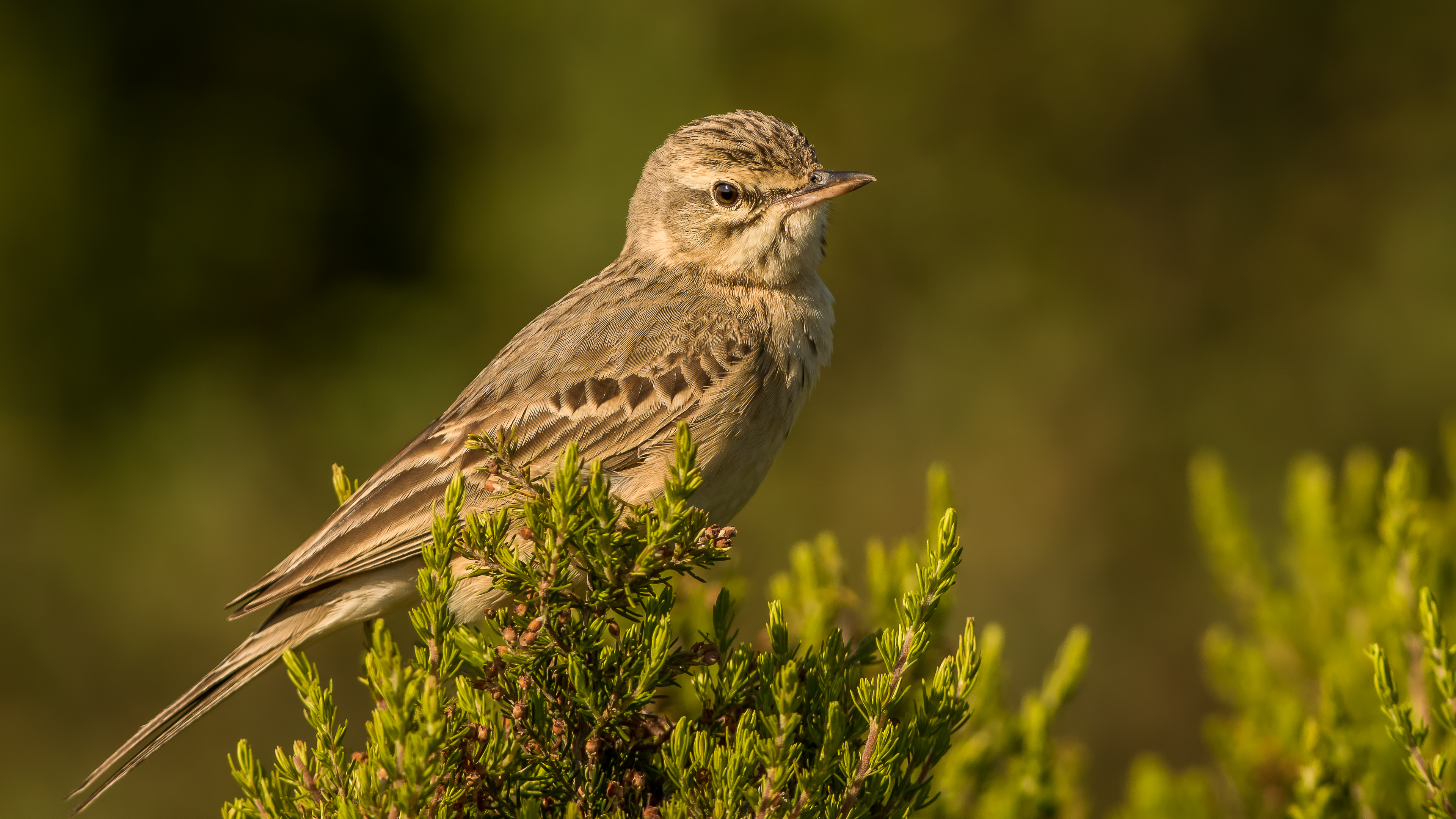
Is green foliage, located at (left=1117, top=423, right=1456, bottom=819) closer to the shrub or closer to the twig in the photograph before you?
the shrub

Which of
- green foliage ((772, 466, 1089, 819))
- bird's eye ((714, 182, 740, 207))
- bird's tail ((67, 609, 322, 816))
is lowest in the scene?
green foliage ((772, 466, 1089, 819))

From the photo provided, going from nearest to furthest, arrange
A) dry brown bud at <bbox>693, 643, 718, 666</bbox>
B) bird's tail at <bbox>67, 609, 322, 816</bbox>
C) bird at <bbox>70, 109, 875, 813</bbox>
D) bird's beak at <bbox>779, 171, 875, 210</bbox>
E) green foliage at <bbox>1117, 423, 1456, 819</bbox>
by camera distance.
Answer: dry brown bud at <bbox>693, 643, 718, 666</bbox> < bird's tail at <bbox>67, 609, 322, 816</bbox> < green foliage at <bbox>1117, 423, 1456, 819</bbox> < bird at <bbox>70, 109, 875, 813</bbox> < bird's beak at <bbox>779, 171, 875, 210</bbox>

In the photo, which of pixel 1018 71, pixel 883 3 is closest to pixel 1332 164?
pixel 1018 71

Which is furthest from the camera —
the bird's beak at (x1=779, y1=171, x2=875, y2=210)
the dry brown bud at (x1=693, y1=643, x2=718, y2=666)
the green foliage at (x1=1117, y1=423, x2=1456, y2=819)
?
the bird's beak at (x1=779, y1=171, x2=875, y2=210)

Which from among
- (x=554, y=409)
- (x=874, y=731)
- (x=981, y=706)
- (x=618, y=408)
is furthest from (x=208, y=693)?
(x=981, y=706)

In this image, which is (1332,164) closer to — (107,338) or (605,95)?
(605,95)

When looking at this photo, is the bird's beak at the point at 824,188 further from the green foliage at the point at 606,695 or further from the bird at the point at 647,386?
the green foliage at the point at 606,695

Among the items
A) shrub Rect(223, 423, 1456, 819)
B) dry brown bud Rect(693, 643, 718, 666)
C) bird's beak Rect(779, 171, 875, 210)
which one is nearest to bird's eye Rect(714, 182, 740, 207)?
bird's beak Rect(779, 171, 875, 210)

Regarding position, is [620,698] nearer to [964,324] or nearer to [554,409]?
[554,409]
